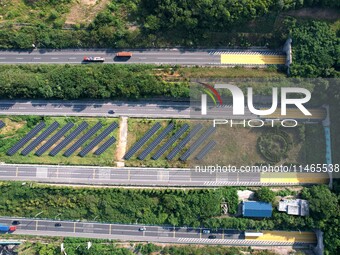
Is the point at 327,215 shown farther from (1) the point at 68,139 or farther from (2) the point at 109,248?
(1) the point at 68,139

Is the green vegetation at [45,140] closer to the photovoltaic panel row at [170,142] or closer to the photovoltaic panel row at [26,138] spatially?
the photovoltaic panel row at [26,138]

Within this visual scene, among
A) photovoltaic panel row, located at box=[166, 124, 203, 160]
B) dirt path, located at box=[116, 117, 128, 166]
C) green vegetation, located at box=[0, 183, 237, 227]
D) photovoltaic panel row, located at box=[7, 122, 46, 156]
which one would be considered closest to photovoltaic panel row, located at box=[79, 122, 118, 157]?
dirt path, located at box=[116, 117, 128, 166]

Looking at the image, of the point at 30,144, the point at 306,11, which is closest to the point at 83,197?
the point at 30,144

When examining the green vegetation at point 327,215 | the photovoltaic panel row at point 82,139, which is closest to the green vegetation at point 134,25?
the photovoltaic panel row at point 82,139

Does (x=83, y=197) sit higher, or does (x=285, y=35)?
(x=285, y=35)

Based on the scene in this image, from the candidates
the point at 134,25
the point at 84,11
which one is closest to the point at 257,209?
the point at 134,25

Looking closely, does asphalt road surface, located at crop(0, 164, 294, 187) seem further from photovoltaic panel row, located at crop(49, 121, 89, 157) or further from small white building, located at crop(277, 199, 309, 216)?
small white building, located at crop(277, 199, 309, 216)

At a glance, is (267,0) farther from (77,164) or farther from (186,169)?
(77,164)
